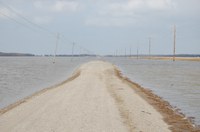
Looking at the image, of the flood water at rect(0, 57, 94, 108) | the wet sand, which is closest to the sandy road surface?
the wet sand

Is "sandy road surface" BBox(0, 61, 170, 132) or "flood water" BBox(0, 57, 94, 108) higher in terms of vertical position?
"sandy road surface" BBox(0, 61, 170, 132)

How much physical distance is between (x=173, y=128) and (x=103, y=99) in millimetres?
8250

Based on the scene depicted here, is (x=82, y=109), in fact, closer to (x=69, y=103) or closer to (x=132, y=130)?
(x=69, y=103)

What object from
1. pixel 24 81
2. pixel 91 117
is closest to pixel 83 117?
pixel 91 117

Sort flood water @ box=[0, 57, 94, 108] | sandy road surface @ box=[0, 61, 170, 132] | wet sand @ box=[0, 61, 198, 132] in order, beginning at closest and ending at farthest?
sandy road surface @ box=[0, 61, 170, 132]
wet sand @ box=[0, 61, 198, 132]
flood water @ box=[0, 57, 94, 108]

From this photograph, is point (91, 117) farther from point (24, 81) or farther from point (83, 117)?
point (24, 81)

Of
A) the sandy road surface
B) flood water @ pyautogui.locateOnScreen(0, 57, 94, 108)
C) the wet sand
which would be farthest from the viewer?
flood water @ pyautogui.locateOnScreen(0, 57, 94, 108)

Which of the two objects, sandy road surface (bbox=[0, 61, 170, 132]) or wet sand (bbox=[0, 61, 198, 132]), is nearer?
sandy road surface (bbox=[0, 61, 170, 132])

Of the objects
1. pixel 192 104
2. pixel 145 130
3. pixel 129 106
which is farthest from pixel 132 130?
pixel 192 104

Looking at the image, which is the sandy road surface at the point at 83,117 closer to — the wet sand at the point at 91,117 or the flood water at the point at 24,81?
the wet sand at the point at 91,117

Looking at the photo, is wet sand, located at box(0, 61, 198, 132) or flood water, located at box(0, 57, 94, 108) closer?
wet sand, located at box(0, 61, 198, 132)

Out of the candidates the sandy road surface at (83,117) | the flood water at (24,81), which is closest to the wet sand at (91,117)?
the sandy road surface at (83,117)

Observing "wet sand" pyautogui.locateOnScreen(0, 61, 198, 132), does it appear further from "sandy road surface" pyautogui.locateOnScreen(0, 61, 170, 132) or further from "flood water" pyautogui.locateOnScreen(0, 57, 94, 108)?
"flood water" pyautogui.locateOnScreen(0, 57, 94, 108)

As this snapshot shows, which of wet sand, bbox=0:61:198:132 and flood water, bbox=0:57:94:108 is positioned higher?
wet sand, bbox=0:61:198:132
